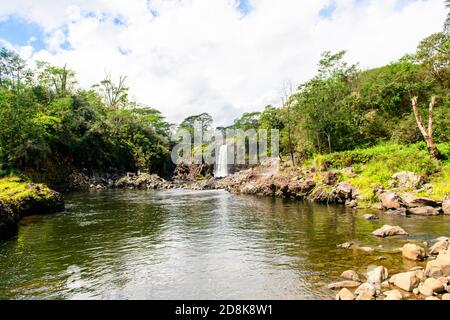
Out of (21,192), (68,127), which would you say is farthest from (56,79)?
(21,192)

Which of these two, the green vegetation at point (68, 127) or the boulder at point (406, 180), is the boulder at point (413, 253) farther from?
the green vegetation at point (68, 127)

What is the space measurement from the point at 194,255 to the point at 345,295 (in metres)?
7.00

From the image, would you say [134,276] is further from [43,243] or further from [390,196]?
[390,196]

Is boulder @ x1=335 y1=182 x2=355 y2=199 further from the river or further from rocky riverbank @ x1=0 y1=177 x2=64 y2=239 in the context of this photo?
rocky riverbank @ x1=0 y1=177 x2=64 y2=239

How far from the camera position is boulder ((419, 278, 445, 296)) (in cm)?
832

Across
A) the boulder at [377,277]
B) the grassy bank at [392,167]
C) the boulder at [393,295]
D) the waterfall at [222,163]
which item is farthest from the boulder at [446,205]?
the waterfall at [222,163]

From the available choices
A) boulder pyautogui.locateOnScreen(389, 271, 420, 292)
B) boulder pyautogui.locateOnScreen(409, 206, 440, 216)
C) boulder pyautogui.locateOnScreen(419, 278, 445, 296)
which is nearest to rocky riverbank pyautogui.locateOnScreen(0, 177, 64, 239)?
boulder pyautogui.locateOnScreen(389, 271, 420, 292)

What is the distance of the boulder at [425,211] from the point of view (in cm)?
2031

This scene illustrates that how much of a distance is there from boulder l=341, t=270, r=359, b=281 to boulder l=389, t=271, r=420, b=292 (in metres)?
1.00

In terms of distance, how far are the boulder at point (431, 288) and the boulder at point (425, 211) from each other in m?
13.9

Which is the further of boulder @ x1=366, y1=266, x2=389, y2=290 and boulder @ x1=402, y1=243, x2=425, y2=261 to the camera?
boulder @ x1=402, y1=243, x2=425, y2=261

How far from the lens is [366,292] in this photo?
8.45 meters

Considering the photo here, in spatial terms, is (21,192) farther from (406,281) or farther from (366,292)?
(406,281)

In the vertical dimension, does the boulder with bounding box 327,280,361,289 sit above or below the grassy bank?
below
